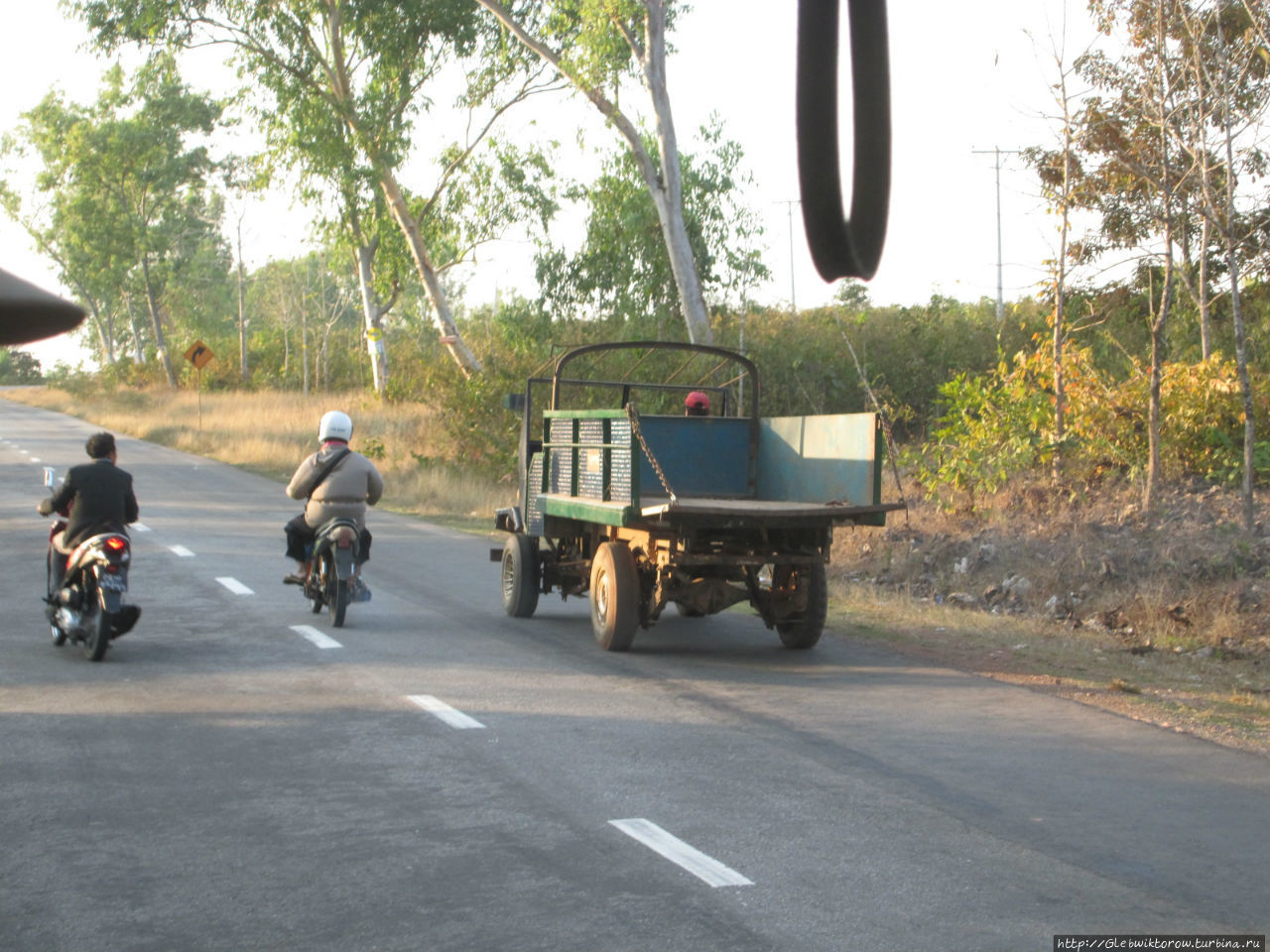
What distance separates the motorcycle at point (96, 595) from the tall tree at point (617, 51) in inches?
171

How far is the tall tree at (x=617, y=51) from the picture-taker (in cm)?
283

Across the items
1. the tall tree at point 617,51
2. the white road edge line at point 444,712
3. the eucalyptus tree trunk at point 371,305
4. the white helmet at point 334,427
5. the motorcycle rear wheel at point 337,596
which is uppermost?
the eucalyptus tree trunk at point 371,305

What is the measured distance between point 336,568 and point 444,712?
3.56 metres

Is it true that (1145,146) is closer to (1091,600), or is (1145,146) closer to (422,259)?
(1091,600)

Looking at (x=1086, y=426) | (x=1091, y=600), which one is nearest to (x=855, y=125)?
(x=1091, y=600)

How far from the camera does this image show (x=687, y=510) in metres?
9.77

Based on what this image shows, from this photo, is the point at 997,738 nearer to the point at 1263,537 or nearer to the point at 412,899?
the point at 412,899

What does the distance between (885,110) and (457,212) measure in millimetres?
37739

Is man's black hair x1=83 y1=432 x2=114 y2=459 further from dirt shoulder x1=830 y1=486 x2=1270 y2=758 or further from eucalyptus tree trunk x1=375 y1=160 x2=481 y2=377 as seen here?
eucalyptus tree trunk x1=375 y1=160 x2=481 y2=377

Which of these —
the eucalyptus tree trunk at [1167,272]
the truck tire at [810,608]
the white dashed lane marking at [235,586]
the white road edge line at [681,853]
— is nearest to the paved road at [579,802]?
the white road edge line at [681,853]

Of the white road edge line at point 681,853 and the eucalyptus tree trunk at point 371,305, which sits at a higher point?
the eucalyptus tree trunk at point 371,305

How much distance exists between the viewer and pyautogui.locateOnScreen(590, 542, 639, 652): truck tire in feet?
34.1

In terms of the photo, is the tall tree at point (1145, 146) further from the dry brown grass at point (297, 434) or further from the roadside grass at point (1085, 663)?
the dry brown grass at point (297, 434)

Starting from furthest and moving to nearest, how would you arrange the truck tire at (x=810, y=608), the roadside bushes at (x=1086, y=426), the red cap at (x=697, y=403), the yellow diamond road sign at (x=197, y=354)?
the yellow diamond road sign at (x=197, y=354) → the roadside bushes at (x=1086, y=426) → the red cap at (x=697, y=403) → the truck tire at (x=810, y=608)
